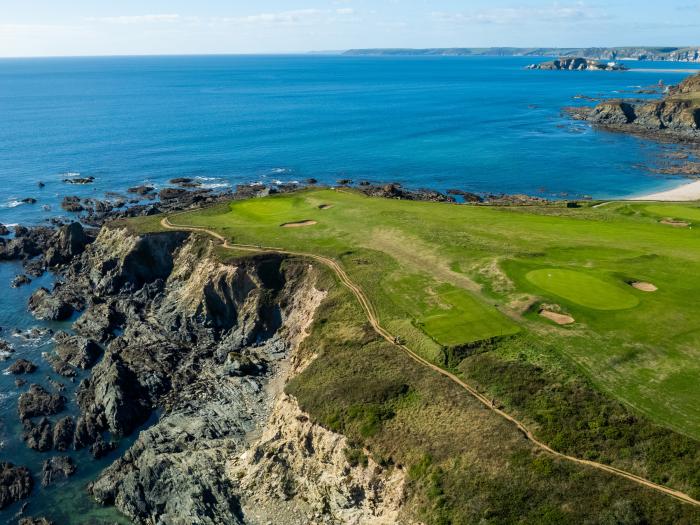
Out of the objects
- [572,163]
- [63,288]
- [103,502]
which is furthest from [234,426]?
[572,163]

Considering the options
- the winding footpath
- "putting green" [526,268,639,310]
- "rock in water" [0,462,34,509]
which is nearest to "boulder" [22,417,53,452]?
"rock in water" [0,462,34,509]

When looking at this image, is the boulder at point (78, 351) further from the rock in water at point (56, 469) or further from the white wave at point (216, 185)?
the white wave at point (216, 185)

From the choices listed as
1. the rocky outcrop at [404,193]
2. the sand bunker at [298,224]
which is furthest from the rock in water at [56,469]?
the rocky outcrop at [404,193]

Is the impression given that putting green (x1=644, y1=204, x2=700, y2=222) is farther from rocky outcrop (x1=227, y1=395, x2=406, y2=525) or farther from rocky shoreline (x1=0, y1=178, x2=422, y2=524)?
rocky outcrop (x1=227, y1=395, x2=406, y2=525)

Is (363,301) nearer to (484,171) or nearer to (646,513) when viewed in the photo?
(646,513)

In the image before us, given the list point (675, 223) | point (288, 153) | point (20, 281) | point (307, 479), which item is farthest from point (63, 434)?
point (288, 153)

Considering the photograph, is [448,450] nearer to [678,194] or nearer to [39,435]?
[39,435]

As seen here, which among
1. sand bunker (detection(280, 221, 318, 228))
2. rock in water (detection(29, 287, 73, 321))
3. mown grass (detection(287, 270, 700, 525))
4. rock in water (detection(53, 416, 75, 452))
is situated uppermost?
sand bunker (detection(280, 221, 318, 228))
